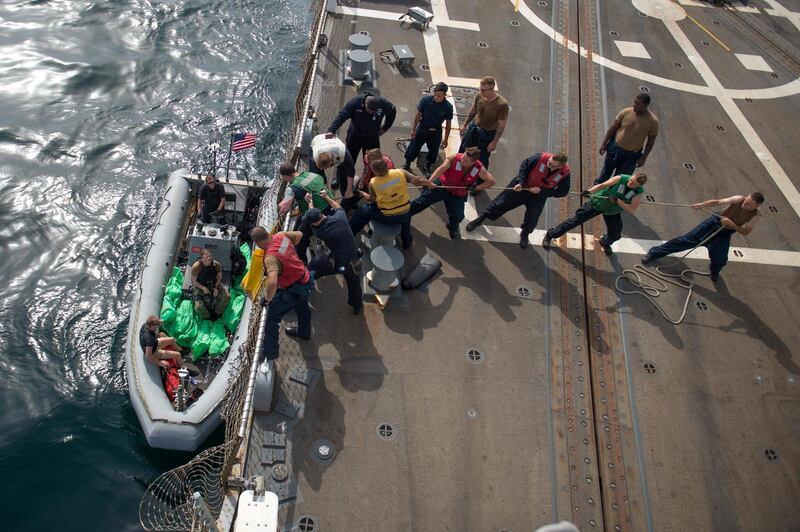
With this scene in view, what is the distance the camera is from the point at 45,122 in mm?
15938

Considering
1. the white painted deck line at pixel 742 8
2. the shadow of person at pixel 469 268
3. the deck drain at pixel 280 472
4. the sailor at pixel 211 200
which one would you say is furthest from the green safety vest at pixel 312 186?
the white painted deck line at pixel 742 8

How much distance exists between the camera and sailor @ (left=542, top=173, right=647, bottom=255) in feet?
30.3

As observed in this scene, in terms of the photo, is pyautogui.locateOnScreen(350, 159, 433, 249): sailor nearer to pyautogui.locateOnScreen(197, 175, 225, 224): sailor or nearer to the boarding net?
the boarding net

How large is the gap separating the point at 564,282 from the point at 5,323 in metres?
10.5

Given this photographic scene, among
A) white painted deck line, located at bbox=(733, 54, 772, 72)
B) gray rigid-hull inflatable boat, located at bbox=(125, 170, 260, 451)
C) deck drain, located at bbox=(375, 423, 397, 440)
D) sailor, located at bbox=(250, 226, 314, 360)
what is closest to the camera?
sailor, located at bbox=(250, 226, 314, 360)

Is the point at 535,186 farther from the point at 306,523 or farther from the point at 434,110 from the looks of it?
the point at 306,523

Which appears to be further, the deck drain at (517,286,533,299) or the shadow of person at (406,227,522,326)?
Answer: the deck drain at (517,286,533,299)

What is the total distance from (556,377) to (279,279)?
13.5 feet

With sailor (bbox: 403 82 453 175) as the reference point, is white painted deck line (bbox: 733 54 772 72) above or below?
below

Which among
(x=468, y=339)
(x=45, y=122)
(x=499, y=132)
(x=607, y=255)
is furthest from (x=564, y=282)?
(x=45, y=122)

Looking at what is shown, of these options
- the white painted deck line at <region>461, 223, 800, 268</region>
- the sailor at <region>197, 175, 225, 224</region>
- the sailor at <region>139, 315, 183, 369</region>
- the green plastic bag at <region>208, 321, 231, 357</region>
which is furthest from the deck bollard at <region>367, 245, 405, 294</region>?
the sailor at <region>197, 175, 225, 224</region>

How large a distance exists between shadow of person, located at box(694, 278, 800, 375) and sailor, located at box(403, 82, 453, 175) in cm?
509

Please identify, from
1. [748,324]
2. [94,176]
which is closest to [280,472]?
[748,324]

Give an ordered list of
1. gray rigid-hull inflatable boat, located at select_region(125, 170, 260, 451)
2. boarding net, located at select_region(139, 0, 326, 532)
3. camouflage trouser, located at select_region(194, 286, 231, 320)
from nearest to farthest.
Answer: boarding net, located at select_region(139, 0, 326, 532) < gray rigid-hull inflatable boat, located at select_region(125, 170, 260, 451) < camouflage trouser, located at select_region(194, 286, 231, 320)
